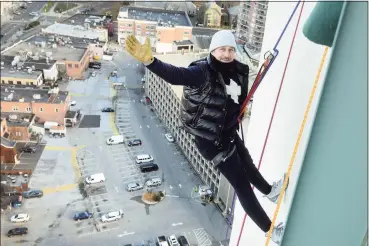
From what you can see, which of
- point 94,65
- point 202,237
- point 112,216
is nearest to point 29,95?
point 112,216

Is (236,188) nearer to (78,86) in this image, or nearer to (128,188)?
(128,188)

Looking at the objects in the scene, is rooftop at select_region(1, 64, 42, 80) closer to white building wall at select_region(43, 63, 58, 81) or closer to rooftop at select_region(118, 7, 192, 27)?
white building wall at select_region(43, 63, 58, 81)

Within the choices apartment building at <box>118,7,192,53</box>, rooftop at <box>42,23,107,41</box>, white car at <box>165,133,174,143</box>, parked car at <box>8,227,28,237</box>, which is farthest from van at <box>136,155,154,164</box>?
rooftop at <box>42,23,107,41</box>

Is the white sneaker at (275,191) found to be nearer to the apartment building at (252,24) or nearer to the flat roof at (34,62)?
the flat roof at (34,62)

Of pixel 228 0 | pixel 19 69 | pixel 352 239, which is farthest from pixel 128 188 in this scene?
pixel 228 0

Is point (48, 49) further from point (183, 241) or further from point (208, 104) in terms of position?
point (208, 104)

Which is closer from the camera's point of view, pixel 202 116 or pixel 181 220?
pixel 202 116

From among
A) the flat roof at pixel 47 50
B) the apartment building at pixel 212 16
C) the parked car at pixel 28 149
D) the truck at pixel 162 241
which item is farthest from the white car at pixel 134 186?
the apartment building at pixel 212 16
